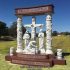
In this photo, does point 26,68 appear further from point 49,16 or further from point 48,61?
point 49,16

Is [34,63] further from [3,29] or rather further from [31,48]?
[3,29]

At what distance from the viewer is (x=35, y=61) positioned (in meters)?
19.3

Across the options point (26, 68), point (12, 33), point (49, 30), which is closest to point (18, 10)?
point (49, 30)

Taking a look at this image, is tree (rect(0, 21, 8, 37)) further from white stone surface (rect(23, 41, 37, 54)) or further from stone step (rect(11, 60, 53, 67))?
stone step (rect(11, 60, 53, 67))

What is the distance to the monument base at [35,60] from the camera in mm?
18906

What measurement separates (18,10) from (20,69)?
8.05 metres

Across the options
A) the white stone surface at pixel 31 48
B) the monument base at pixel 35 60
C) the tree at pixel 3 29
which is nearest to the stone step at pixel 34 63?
the monument base at pixel 35 60

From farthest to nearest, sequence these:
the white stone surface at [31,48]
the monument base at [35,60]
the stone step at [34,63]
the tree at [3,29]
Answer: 1. the tree at [3,29]
2. the white stone surface at [31,48]
3. the monument base at [35,60]
4. the stone step at [34,63]

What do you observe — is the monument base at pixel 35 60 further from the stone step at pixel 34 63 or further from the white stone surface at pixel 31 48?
the white stone surface at pixel 31 48

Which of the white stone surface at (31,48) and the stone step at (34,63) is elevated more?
the white stone surface at (31,48)

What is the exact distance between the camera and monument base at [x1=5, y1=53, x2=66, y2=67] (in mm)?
18906

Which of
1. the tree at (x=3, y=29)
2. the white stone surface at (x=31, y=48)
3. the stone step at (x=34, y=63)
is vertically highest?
the tree at (x=3, y=29)

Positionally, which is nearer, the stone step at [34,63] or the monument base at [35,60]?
the stone step at [34,63]

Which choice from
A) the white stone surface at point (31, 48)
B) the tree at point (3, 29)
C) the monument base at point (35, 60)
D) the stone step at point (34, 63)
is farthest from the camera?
the tree at point (3, 29)
